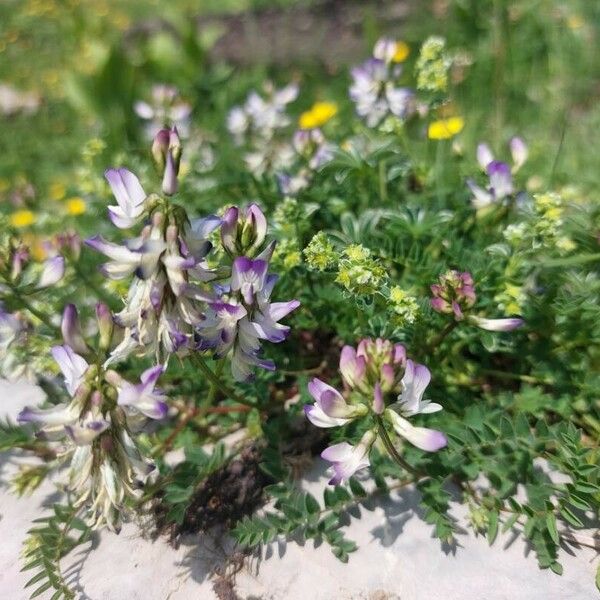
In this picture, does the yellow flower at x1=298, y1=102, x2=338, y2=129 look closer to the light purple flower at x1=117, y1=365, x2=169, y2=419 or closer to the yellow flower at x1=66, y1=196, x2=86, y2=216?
the yellow flower at x1=66, y1=196, x2=86, y2=216

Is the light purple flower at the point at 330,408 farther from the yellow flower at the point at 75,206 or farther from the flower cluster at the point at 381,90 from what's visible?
the yellow flower at the point at 75,206

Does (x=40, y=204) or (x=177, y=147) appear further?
(x=40, y=204)

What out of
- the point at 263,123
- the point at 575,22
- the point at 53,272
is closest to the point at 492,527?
the point at 53,272

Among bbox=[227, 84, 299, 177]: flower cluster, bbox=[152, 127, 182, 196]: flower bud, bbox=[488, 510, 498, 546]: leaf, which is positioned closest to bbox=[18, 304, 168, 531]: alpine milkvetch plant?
bbox=[152, 127, 182, 196]: flower bud

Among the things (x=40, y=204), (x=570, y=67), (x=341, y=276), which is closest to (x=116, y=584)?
(x=341, y=276)

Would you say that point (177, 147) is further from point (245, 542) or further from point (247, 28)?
point (247, 28)

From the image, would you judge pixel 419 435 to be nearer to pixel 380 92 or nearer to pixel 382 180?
pixel 382 180

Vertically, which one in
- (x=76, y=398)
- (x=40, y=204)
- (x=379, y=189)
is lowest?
(x=40, y=204)
